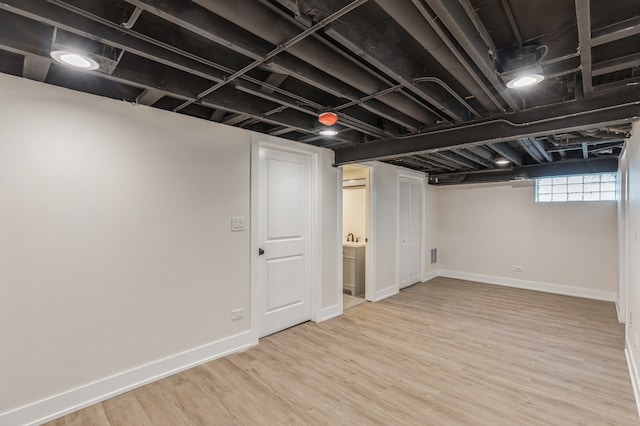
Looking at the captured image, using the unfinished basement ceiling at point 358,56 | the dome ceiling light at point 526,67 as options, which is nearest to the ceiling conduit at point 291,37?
the unfinished basement ceiling at point 358,56

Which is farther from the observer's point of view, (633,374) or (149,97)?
(633,374)

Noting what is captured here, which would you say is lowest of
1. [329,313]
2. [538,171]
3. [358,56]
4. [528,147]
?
[329,313]

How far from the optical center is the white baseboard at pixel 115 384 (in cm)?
197

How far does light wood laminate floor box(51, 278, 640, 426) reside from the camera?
2100 mm

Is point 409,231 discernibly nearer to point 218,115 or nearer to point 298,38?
point 218,115

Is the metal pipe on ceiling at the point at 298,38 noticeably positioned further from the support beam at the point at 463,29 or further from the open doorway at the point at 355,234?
the open doorway at the point at 355,234

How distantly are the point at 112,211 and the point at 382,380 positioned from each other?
260 cm

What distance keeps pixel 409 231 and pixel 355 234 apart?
1.11m

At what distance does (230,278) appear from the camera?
3002mm

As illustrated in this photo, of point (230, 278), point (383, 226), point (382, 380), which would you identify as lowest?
point (382, 380)

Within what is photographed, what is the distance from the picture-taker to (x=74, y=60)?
166cm

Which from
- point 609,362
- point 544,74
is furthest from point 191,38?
point 609,362

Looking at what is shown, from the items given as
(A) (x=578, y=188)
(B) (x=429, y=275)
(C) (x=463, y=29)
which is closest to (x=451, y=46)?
(C) (x=463, y=29)

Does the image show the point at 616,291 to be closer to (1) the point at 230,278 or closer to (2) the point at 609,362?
(2) the point at 609,362
